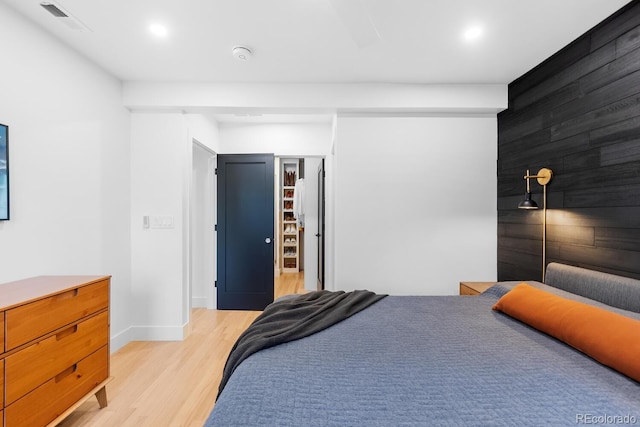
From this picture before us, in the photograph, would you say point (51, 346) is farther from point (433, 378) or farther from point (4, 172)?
point (433, 378)

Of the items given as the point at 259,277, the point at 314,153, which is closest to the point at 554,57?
the point at 314,153

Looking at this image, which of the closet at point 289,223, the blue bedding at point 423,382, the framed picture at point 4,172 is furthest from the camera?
the closet at point 289,223

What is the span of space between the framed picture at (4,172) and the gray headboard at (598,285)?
3518 millimetres

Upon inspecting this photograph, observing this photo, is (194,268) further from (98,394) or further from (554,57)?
(554,57)

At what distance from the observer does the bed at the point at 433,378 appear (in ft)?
2.96

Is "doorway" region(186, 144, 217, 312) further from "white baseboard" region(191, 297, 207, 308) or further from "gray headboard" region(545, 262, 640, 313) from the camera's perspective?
"gray headboard" region(545, 262, 640, 313)

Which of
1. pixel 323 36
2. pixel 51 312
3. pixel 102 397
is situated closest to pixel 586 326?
pixel 323 36

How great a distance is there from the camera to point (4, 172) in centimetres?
175

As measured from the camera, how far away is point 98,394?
6.51 feet

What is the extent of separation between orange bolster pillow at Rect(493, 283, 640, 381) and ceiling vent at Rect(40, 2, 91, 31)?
328 centimetres

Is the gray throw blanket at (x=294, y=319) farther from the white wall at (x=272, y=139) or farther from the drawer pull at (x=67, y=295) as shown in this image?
the white wall at (x=272, y=139)

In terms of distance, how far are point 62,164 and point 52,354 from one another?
4.44ft

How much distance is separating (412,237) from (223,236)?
2424 mm

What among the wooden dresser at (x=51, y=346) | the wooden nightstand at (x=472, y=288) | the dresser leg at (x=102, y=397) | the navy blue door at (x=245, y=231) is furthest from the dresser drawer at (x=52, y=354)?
the wooden nightstand at (x=472, y=288)
